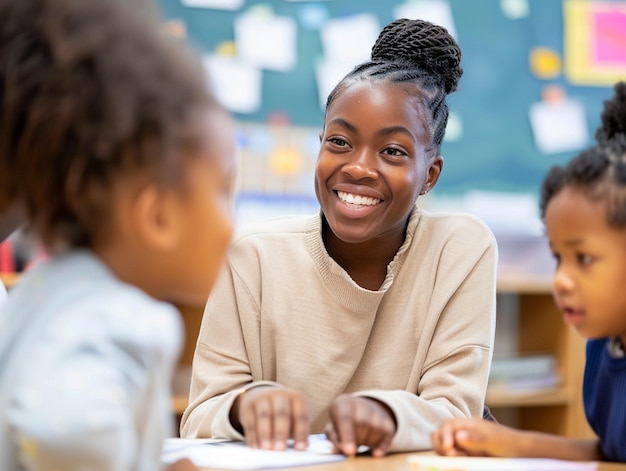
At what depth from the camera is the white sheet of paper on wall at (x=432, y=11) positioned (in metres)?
3.32

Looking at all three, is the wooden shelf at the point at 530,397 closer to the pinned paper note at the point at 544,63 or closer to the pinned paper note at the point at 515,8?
the pinned paper note at the point at 544,63

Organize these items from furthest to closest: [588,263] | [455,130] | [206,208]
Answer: [455,130] → [588,263] → [206,208]

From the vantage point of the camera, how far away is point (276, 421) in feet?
3.56

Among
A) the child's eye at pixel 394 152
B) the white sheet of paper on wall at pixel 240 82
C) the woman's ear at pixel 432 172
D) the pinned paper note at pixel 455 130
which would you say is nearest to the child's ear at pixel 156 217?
the child's eye at pixel 394 152

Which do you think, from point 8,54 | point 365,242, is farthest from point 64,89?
point 365,242

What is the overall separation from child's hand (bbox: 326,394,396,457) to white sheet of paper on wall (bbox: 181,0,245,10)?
2.33 m

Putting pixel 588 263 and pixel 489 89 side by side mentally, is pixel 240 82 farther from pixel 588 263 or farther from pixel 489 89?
pixel 588 263

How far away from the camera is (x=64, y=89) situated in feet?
2.43

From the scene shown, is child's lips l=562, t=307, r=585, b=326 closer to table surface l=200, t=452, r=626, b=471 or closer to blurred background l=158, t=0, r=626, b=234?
table surface l=200, t=452, r=626, b=471

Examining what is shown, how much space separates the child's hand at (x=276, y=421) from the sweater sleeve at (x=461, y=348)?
0.47 ft

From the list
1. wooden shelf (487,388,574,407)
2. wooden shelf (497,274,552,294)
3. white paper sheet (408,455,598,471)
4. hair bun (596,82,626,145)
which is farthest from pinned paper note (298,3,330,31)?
white paper sheet (408,455,598,471)

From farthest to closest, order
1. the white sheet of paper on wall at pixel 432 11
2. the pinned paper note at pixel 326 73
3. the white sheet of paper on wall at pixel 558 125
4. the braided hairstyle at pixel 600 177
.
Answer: the white sheet of paper on wall at pixel 558 125 → the white sheet of paper on wall at pixel 432 11 → the pinned paper note at pixel 326 73 → the braided hairstyle at pixel 600 177

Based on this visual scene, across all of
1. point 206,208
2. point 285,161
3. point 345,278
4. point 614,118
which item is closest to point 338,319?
point 345,278

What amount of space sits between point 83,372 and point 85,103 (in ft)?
0.73
